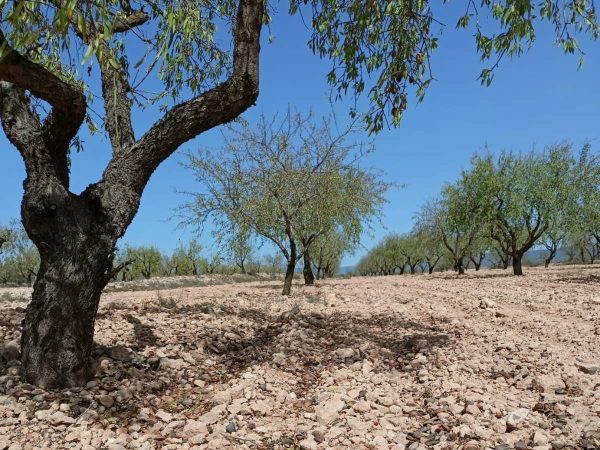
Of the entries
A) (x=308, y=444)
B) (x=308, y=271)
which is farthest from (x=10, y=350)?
(x=308, y=271)

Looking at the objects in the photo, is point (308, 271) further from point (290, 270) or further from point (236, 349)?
point (236, 349)

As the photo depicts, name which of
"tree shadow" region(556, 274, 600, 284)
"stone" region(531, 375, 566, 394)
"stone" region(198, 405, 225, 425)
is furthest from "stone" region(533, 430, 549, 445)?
"tree shadow" region(556, 274, 600, 284)

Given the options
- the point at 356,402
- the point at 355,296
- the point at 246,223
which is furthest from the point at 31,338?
the point at 246,223

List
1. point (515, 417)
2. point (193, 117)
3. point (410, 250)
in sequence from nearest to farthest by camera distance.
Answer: point (515, 417), point (193, 117), point (410, 250)

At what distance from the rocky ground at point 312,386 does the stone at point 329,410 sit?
0.05 ft

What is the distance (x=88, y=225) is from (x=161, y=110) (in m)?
3.50

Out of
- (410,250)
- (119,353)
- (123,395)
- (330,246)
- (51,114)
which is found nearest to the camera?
(123,395)

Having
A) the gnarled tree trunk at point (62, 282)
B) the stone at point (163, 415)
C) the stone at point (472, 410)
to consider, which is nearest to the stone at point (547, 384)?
the stone at point (472, 410)

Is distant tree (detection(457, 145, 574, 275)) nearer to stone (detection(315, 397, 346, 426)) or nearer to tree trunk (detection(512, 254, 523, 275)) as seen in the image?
tree trunk (detection(512, 254, 523, 275))

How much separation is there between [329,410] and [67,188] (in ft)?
11.3

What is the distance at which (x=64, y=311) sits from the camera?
13.1ft

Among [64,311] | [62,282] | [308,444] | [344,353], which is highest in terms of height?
[62,282]

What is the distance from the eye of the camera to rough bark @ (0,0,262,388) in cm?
396

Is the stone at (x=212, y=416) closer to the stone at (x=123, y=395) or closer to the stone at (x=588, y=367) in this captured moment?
the stone at (x=123, y=395)
